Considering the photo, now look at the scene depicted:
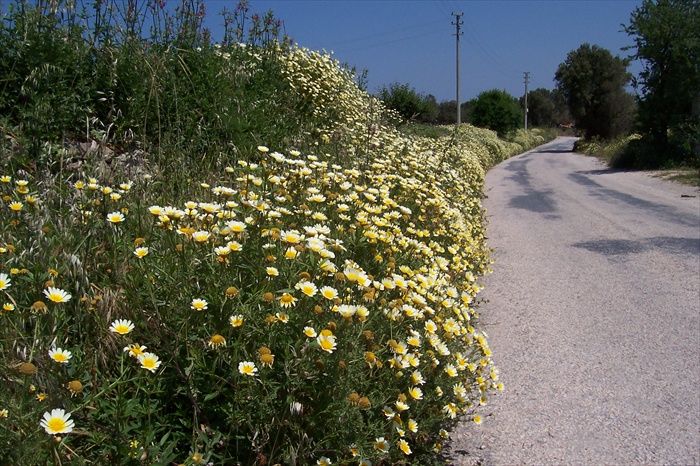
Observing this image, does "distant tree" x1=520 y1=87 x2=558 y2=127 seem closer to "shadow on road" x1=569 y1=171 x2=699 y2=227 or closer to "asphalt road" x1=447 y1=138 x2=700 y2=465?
"shadow on road" x1=569 y1=171 x2=699 y2=227

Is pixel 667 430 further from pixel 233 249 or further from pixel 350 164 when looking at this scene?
pixel 350 164

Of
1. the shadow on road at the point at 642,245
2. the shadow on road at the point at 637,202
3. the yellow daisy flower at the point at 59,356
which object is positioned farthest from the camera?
the shadow on road at the point at 637,202

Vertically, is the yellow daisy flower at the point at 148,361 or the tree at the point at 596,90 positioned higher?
the tree at the point at 596,90

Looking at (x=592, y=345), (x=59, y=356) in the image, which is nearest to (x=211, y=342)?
(x=59, y=356)

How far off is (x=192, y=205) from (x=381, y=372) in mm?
1211

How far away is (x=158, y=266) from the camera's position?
2346mm

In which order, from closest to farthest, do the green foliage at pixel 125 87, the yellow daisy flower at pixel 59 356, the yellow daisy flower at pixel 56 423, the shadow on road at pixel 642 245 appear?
the yellow daisy flower at pixel 56 423, the yellow daisy flower at pixel 59 356, the green foliage at pixel 125 87, the shadow on road at pixel 642 245

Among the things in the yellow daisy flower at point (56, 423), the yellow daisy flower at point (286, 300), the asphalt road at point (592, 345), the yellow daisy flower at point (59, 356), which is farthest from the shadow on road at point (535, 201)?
the yellow daisy flower at point (56, 423)

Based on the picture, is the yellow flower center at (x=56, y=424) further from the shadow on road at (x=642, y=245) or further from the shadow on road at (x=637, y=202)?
the shadow on road at (x=637, y=202)

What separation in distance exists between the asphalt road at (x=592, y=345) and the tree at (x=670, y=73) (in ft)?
44.8

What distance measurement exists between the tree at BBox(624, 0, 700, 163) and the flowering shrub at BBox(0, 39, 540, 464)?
20859 mm

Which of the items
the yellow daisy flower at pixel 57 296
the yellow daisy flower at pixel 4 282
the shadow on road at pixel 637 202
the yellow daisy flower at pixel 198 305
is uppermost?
the yellow daisy flower at pixel 4 282

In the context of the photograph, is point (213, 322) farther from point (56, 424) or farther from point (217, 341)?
point (56, 424)

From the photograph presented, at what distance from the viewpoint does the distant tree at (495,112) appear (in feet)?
156
